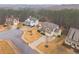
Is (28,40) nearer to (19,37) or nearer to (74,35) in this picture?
(19,37)

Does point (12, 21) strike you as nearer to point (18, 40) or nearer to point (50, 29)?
point (18, 40)

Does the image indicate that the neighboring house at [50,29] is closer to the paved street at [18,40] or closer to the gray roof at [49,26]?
the gray roof at [49,26]

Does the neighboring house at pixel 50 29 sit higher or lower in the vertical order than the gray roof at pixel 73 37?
higher

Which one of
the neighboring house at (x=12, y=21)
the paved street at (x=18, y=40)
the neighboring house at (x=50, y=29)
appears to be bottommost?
the paved street at (x=18, y=40)

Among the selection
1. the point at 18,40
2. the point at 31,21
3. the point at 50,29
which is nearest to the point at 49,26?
the point at 50,29

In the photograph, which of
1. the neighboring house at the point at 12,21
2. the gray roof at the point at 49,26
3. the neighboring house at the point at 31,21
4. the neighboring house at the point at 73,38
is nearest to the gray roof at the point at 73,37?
the neighboring house at the point at 73,38
